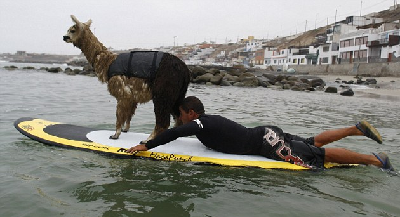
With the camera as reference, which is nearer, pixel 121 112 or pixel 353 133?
pixel 353 133

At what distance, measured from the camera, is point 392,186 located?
5.36 m

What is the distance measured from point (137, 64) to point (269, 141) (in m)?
3.20

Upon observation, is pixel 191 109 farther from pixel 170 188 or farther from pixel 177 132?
pixel 170 188

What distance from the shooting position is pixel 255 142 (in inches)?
246

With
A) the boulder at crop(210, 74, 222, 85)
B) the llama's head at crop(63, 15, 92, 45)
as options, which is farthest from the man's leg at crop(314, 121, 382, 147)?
the boulder at crop(210, 74, 222, 85)

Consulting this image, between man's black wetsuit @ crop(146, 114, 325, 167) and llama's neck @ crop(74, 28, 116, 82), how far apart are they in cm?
250

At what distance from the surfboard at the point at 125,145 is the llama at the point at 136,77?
430 millimetres

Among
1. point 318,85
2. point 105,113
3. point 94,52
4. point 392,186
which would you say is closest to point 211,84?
point 318,85

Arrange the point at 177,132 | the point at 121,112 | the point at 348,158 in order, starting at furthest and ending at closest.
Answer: the point at 121,112
the point at 348,158
the point at 177,132

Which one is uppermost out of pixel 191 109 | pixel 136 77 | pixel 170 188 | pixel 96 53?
pixel 96 53

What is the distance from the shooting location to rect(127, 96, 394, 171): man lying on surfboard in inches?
235

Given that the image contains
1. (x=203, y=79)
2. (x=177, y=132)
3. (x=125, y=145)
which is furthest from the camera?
(x=203, y=79)

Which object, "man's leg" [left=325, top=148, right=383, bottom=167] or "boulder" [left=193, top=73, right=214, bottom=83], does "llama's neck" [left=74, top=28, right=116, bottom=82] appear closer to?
"man's leg" [left=325, top=148, right=383, bottom=167]

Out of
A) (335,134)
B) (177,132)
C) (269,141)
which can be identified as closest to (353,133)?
(335,134)
